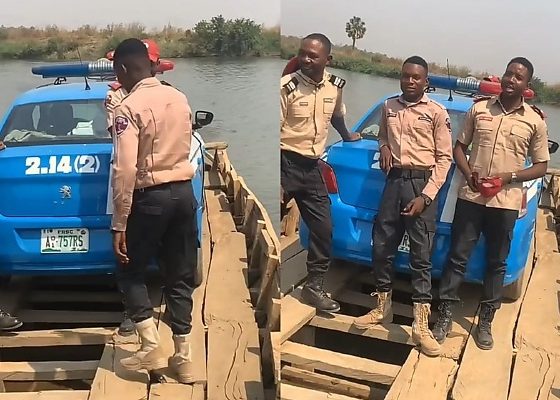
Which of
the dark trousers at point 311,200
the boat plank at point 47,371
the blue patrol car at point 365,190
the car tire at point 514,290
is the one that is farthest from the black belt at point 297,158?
the boat plank at point 47,371

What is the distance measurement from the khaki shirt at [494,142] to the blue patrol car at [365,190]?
4 centimetres

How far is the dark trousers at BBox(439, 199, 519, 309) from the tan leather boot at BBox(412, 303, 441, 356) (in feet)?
0.45

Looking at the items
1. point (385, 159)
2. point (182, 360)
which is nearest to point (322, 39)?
point (385, 159)

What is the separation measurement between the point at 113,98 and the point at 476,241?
123 centimetres

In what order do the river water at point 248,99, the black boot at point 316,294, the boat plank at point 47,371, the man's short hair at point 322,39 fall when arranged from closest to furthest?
the man's short hair at point 322,39
the river water at point 248,99
the black boot at point 316,294
the boat plank at point 47,371

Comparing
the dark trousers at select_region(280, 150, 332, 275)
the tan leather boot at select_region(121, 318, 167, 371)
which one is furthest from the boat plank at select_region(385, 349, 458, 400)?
the tan leather boot at select_region(121, 318, 167, 371)

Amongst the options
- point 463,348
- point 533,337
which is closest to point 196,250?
point 463,348

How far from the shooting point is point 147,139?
6.64 ft

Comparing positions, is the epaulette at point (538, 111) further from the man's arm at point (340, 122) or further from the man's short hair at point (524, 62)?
Answer: the man's arm at point (340, 122)

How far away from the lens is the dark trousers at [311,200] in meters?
1.72

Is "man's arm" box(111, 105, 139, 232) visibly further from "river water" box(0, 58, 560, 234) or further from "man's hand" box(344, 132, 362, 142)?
"man's hand" box(344, 132, 362, 142)

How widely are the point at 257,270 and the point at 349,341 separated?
0.57 m

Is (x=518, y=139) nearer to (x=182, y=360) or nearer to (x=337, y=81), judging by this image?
(x=337, y=81)

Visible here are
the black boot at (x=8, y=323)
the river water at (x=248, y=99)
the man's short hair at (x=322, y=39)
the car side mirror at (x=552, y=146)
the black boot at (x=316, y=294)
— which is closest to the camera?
the man's short hair at (x=322, y=39)
